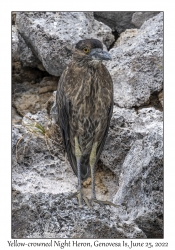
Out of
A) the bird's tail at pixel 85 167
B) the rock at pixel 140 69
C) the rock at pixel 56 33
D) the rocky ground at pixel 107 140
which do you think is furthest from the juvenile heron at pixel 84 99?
the rock at pixel 56 33

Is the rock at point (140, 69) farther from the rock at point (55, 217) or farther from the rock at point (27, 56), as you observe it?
the rock at point (55, 217)

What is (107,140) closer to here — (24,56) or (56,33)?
(56,33)

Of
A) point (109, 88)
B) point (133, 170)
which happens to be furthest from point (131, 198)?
point (109, 88)

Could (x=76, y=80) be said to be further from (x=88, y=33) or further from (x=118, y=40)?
(x=118, y=40)

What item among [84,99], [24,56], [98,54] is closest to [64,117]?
[84,99]

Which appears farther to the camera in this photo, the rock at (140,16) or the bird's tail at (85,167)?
the rock at (140,16)

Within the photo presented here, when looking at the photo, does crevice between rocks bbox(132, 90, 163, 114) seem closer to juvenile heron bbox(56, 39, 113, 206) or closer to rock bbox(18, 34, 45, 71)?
juvenile heron bbox(56, 39, 113, 206)

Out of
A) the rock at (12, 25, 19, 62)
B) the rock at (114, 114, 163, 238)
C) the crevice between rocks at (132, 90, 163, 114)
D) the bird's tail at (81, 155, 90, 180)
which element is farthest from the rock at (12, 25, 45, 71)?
the rock at (114, 114, 163, 238)

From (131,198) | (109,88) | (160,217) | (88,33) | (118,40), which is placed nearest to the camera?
(160,217)
